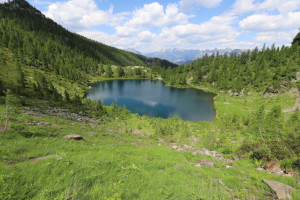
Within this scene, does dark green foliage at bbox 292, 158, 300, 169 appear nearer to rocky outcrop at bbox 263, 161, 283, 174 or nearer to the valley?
the valley

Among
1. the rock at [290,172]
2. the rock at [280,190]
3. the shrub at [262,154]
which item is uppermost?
the rock at [280,190]

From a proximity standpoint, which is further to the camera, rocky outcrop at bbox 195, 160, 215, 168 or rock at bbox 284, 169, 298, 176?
rocky outcrop at bbox 195, 160, 215, 168

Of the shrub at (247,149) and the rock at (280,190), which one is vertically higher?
the rock at (280,190)

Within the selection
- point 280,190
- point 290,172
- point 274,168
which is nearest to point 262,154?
point 274,168

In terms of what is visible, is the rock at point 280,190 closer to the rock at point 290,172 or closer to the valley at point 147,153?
the valley at point 147,153

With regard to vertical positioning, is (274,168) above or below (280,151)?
below

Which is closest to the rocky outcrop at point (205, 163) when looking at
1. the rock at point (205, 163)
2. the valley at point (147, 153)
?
the rock at point (205, 163)

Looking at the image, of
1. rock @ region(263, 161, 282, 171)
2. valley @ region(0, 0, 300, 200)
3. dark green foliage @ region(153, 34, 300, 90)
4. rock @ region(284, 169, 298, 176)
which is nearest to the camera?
valley @ region(0, 0, 300, 200)

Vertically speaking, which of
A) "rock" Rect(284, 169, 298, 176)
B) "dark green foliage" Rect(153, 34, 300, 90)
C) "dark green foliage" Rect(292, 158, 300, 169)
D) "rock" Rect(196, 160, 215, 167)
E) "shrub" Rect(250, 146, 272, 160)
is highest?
"dark green foliage" Rect(153, 34, 300, 90)

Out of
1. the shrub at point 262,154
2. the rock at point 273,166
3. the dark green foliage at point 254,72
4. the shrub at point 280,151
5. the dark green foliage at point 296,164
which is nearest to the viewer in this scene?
the dark green foliage at point 296,164

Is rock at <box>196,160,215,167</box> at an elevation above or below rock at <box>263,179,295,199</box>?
below

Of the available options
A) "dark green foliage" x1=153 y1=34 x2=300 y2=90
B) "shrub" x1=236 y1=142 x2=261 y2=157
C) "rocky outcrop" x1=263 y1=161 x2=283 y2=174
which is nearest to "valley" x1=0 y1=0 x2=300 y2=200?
"rocky outcrop" x1=263 y1=161 x2=283 y2=174

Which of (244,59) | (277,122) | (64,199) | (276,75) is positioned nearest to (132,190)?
(64,199)

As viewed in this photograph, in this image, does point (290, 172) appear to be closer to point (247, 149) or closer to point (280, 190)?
point (280, 190)
